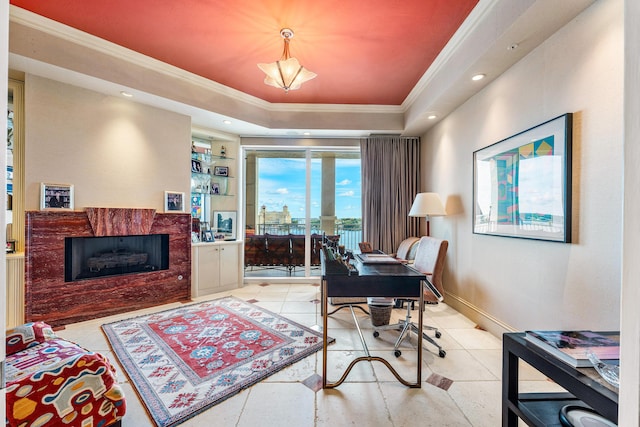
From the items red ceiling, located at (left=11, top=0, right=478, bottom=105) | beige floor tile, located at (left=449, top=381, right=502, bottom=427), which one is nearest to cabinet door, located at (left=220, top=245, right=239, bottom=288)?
red ceiling, located at (left=11, top=0, right=478, bottom=105)

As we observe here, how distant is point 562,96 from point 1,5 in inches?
113

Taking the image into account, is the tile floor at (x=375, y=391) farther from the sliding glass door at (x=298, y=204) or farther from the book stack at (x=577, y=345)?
the sliding glass door at (x=298, y=204)

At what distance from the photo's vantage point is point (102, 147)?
3164mm

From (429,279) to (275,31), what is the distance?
2.89 m

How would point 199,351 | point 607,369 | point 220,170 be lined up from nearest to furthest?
point 607,369
point 199,351
point 220,170

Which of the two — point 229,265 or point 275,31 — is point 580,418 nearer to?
point 275,31

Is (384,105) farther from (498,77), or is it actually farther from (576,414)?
(576,414)

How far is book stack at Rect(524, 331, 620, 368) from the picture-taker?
963mm

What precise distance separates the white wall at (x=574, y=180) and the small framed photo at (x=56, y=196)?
15.0 ft

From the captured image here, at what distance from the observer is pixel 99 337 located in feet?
8.59

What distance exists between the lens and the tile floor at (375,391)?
1.58 m

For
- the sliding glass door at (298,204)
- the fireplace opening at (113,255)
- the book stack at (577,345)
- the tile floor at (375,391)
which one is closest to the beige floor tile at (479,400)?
the tile floor at (375,391)

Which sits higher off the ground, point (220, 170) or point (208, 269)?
point (220, 170)

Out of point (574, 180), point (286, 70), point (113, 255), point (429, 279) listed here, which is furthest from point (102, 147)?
point (574, 180)
